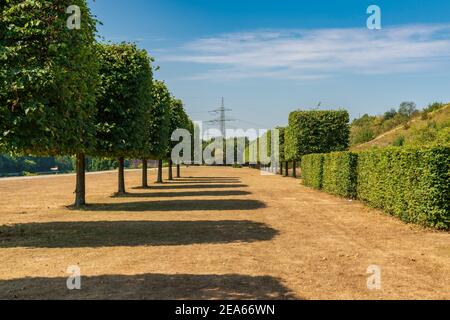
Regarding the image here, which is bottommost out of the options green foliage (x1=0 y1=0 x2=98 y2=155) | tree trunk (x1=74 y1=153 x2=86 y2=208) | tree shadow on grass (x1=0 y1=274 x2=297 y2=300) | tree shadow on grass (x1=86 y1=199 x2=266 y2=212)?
tree shadow on grass (x1=86 y1=199 x2=266 y2=212)

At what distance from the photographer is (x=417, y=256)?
41.5 ft

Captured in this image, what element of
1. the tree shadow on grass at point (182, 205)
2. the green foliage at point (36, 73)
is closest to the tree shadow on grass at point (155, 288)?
the green foliage at point (36, 73)

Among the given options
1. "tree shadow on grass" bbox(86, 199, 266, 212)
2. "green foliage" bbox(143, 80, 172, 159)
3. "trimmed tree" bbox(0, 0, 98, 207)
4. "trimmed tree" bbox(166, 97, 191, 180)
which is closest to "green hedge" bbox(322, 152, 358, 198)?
"tree shadow on grass" bbox(86, 199, 266, 212)

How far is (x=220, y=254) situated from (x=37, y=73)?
294 inches

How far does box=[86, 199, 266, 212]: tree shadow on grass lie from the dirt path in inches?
52.5

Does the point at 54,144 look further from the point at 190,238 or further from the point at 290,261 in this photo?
the point at 290,261

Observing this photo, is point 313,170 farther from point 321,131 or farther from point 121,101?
point 121,101

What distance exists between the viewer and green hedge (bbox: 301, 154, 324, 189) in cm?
3738

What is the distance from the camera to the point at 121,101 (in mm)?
27734

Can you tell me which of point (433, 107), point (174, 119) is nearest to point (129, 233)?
point (174, 119)

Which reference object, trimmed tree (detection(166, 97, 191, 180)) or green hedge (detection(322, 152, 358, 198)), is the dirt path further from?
trimmed tree (detection(166, 97, 191, 180))

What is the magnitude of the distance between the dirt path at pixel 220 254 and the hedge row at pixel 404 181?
72 cm

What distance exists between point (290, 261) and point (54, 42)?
10183 millimetres

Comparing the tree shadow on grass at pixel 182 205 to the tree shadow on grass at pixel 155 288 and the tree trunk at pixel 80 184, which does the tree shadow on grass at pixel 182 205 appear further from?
the tree shadow on grass at pixel 155 288
